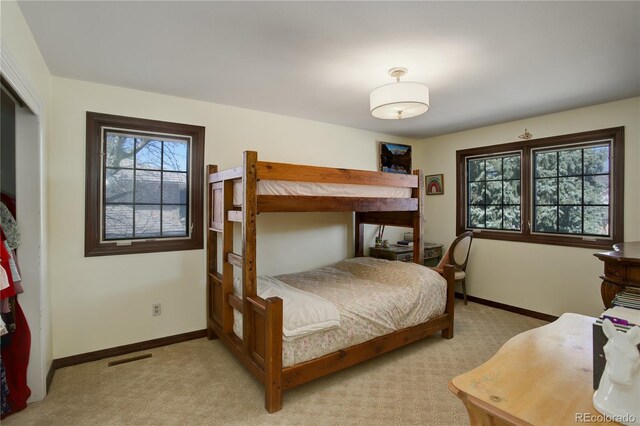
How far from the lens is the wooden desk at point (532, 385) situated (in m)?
0.89

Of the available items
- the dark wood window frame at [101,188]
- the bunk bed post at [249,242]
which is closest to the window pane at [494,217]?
the bunk bed post at [249,242]

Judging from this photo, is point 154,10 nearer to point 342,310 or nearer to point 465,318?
point 342,310

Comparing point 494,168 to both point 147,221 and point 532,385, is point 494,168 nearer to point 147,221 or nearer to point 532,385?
point 532,385

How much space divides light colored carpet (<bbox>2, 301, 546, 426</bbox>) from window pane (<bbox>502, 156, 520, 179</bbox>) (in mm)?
2080

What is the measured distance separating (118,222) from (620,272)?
11.8 feet

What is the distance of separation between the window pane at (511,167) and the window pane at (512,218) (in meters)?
0.39

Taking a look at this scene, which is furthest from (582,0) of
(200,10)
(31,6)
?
(31,6)

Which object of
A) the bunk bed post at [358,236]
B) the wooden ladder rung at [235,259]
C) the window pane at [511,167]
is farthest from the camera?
the bunk bed post at [358,236]

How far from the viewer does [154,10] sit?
163 cm

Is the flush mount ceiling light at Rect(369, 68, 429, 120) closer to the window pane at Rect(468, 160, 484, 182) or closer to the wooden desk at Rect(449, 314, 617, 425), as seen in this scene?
the wooden desk at Rect(449, 314, 617, 425)

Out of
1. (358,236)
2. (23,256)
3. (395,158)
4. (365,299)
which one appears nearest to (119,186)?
(23,256)

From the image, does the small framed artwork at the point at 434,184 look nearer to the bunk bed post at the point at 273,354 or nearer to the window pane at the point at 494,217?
the window pane at the point at 494,217

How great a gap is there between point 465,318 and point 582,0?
305 centimetres

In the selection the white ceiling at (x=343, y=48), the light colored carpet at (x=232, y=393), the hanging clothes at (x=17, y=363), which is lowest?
the light colored carpet at (x=232, y=393)
